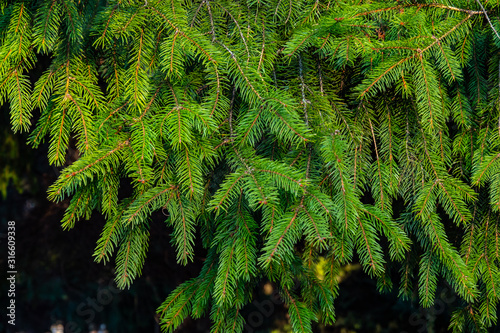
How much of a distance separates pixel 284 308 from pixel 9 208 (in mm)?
1948

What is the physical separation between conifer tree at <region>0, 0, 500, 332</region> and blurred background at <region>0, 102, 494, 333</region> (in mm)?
1311

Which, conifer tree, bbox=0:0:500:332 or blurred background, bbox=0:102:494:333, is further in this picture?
blurred background, bbox=0:102:494:333

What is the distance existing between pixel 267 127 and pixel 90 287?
2.14 meters

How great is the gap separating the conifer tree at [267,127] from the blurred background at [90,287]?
131cm

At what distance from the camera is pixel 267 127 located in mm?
1217

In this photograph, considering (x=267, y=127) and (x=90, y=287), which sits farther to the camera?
(x=90, y=287)

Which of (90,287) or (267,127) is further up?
(267,127)

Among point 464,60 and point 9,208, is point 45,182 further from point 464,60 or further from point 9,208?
point 464,60

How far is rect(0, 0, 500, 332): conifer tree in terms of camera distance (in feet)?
3.73

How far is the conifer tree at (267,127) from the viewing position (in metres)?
1.14

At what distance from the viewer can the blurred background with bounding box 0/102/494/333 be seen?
270cm

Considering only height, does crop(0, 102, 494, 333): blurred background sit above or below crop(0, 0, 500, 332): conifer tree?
below

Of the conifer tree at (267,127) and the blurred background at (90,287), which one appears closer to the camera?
the conifer tree at (267,127)

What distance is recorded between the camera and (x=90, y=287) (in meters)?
2.80
